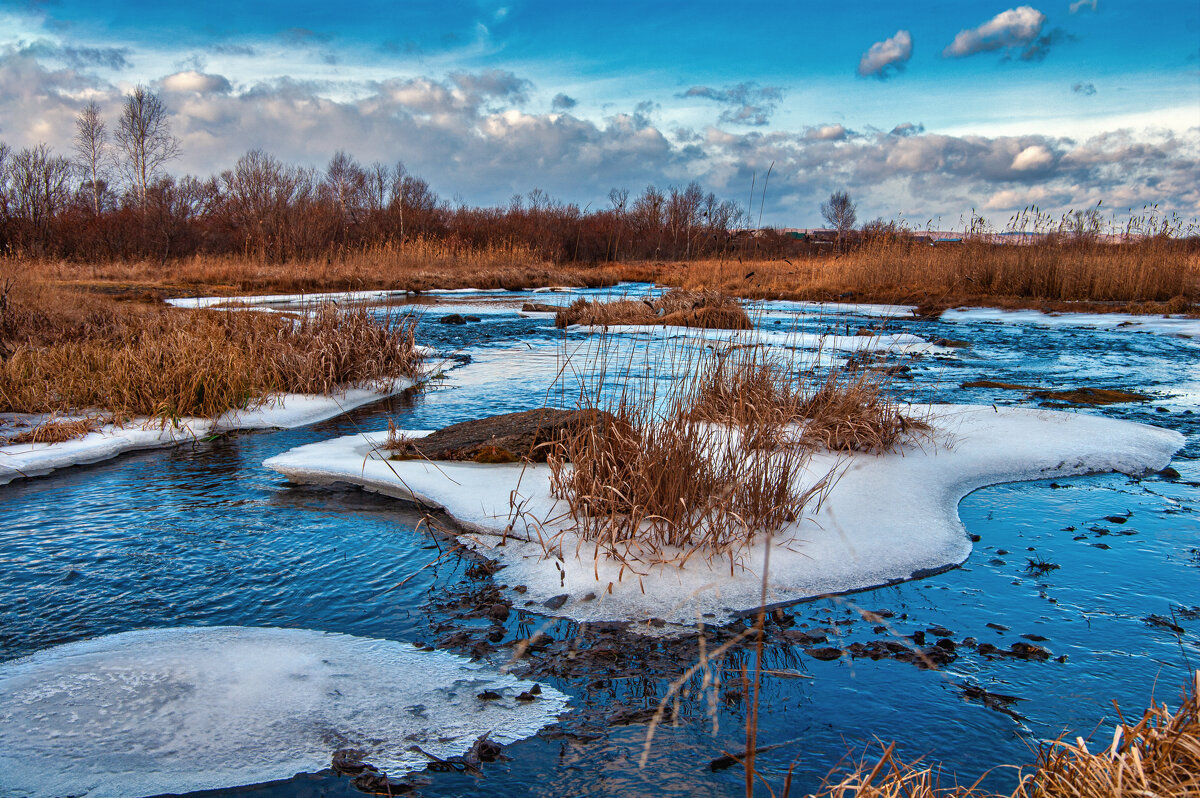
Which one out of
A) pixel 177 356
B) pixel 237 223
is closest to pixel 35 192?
pixel 237 223

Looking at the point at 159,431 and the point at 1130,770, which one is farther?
the point at 159,431

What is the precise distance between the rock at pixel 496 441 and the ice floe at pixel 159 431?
193 centimetres

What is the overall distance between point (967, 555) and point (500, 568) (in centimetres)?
216

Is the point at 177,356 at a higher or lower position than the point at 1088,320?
lower

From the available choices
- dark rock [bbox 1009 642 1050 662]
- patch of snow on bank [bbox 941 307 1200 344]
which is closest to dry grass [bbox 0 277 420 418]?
dark rock [bbox 1009 642 1050 662]

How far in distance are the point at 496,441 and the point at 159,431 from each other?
281 cm

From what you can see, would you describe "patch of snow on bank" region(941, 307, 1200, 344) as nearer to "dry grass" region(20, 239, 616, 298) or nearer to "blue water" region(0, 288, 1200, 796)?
"dry grass" region(20, 239, 616, 298)

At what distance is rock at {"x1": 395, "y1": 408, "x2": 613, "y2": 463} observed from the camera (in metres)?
4.39

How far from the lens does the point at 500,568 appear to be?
3.18m

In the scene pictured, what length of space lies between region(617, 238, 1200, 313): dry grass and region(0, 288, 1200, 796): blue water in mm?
10890

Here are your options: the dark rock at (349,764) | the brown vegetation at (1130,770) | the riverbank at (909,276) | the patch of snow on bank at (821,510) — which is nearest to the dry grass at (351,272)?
the riverbank at (909,276)

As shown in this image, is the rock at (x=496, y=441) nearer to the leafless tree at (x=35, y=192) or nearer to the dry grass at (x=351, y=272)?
the dry grass at (x=351, y=272)

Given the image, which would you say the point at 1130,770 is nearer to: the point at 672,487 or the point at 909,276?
the point at 672,487

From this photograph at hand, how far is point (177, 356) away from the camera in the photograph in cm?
600
